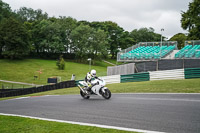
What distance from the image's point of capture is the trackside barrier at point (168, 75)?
67.6ft

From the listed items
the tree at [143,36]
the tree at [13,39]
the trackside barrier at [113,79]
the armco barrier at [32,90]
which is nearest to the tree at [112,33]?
the tree at [143,36]

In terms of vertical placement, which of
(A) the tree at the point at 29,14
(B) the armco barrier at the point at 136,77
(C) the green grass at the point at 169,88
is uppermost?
(A) the tree at the point at 29,14

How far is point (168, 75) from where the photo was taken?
838 inches

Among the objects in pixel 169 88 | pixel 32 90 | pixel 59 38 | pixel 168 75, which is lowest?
pixel 32 90

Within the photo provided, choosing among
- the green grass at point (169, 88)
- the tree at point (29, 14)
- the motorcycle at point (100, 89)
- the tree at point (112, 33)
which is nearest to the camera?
the motorcycle at point (100, 89)

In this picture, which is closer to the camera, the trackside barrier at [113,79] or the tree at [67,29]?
the trackside barrier at [113,79]

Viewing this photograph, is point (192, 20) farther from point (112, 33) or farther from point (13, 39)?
point (112, 33)

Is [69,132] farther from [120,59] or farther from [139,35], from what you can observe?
[139,35]

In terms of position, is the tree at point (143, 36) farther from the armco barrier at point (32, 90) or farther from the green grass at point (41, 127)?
the green grass at point (41, 127)

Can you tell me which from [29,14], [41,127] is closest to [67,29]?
[29,14]

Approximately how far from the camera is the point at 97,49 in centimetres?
7294

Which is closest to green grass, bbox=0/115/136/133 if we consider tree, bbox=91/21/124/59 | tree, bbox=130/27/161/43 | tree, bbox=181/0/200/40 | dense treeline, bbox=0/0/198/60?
tree, bbox=181/0/200/40

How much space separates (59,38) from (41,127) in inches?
2742

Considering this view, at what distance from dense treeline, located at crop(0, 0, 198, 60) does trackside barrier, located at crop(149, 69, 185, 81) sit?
50076 mm
